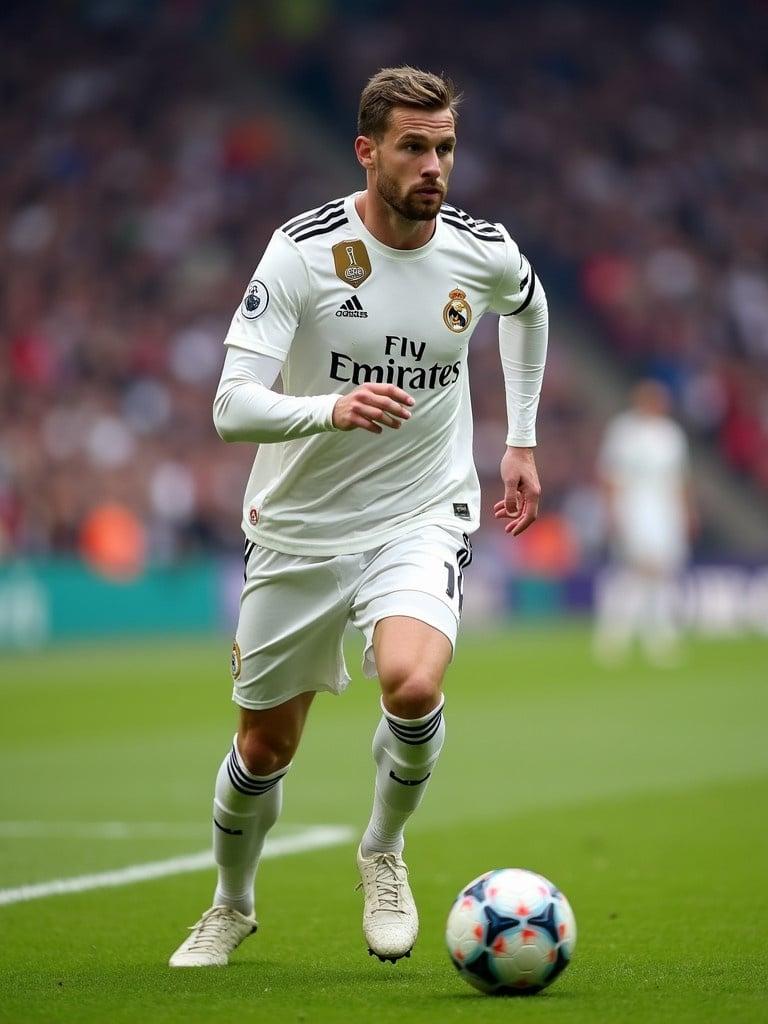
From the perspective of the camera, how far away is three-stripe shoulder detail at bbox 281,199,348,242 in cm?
527

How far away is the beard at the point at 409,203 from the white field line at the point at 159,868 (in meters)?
2.93

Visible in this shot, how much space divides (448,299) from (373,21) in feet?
85.5

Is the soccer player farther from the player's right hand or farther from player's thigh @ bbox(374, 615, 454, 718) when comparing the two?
the player's right hand

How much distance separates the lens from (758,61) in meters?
30.5

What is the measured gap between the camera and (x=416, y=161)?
5.18 metres

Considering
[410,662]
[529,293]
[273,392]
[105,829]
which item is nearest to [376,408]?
[273,392]

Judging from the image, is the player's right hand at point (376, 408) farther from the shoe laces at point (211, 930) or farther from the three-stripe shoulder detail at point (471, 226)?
the shoe laces at point (211, 930)

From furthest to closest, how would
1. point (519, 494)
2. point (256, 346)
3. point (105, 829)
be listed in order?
1. point (105, 829)
2. point (519, 494)
3. point (256, 346)

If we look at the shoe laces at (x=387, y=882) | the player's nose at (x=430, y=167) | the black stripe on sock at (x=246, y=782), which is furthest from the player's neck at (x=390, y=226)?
the shoe laces at (x=387, y=882)

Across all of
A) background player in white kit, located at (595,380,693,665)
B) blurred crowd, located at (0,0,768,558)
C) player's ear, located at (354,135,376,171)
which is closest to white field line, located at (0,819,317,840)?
player's ear, located at (354,135,376,171)

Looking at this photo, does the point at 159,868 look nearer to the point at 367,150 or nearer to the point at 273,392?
the point at 273,392

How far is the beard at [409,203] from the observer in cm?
518

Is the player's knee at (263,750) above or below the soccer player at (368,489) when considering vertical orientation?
below

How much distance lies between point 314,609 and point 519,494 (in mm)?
853
